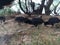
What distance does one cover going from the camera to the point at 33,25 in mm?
6652

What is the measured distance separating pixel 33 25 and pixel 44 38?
1292 mm

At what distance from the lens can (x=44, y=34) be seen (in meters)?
5.74

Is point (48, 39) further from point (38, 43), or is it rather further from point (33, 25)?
point (33, 25)

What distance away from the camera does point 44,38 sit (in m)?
5.41

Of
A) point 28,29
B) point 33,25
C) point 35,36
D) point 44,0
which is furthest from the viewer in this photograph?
point 44,0

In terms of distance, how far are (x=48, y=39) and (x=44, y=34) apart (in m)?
0.47

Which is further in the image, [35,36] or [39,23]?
[39,23]

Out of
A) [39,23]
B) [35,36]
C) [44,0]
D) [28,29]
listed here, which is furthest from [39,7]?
[35,36]

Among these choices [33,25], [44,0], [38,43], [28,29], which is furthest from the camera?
[44,0]

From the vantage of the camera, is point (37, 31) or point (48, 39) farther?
point (37, 31)

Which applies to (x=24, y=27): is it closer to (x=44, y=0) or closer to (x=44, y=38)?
(x=44, y=38)

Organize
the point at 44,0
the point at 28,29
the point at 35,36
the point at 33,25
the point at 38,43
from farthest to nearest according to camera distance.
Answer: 1. the point at 44,0
2. the point at 33,25
3. the point at 28,29
4. the point at 35,36
5. the point at 38,43

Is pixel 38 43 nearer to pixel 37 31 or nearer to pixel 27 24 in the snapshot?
pixel 37 31

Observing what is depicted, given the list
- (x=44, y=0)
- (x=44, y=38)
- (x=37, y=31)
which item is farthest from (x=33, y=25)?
(x=44, y=0)
